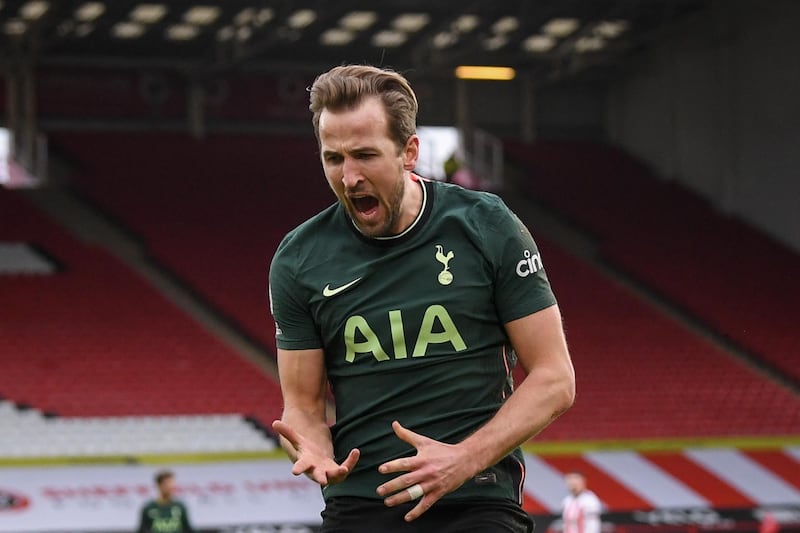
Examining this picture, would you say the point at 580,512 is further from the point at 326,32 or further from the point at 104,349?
the point at 326,32

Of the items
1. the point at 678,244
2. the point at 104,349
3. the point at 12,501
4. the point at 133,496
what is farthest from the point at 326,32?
the point at 12,501

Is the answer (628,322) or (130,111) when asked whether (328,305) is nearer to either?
(628,322)

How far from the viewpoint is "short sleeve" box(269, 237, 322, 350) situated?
3.83 meters

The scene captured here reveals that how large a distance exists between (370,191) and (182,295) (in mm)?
22981

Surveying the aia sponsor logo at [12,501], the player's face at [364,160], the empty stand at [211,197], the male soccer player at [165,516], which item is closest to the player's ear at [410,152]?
the player's face at [364,160]

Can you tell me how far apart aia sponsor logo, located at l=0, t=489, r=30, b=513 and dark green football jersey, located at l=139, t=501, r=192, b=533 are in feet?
18.7

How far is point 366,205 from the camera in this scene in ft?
12.0

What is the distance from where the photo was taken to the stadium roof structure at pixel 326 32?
27609 millimetres

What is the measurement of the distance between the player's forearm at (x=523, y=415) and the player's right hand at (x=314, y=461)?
0.93 ft

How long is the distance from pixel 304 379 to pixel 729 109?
28.9 meters

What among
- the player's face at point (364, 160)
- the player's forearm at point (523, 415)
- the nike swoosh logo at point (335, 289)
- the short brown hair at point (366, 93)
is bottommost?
the player's forearm at point (523, 415)

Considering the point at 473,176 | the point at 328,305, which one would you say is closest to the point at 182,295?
the point at 473,176

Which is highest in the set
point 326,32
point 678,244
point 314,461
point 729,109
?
point 326,32

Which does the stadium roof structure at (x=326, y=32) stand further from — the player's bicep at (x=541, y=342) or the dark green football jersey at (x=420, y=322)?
the player's bicep at (x=541, y=342)
